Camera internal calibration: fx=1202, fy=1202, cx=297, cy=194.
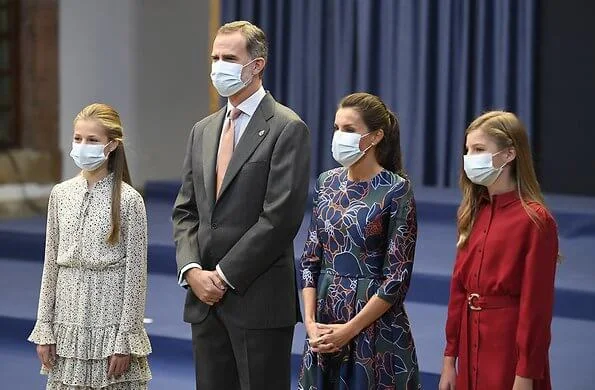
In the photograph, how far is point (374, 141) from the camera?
10.0 ft

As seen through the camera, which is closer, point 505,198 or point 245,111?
point 505,198

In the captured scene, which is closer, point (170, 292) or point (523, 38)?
point (170, 292)

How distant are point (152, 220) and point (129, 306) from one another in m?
3.47

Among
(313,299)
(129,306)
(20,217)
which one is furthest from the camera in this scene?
(20,217)

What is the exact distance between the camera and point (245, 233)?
3.05m

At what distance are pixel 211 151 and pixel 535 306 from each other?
0.93 metres

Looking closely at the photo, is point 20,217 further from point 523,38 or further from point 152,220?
point 523,38

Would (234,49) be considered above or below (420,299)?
above

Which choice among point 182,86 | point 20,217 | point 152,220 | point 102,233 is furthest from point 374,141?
point 182,86

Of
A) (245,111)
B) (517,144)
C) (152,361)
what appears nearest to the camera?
(517,144)

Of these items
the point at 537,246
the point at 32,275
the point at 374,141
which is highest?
the point at 374,141

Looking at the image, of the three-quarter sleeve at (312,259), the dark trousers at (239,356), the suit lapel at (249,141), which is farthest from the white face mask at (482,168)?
the dark trousers at (239,356)

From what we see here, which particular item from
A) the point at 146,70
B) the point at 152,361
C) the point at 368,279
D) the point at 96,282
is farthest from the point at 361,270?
the point at 146,70

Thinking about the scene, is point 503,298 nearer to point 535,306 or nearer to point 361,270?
point 535,306
